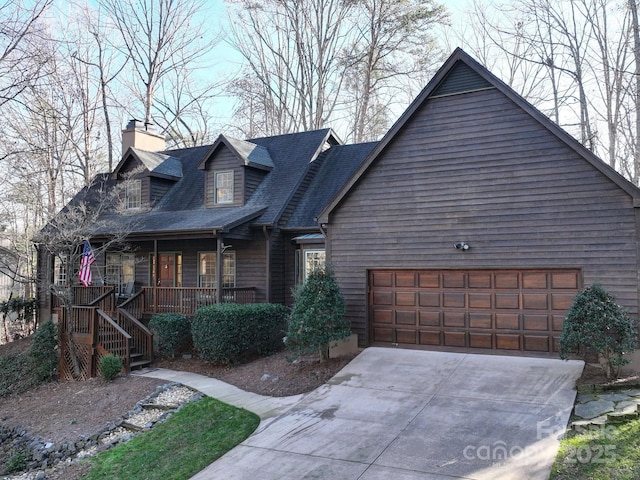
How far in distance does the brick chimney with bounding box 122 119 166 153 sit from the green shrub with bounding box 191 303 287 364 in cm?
1093

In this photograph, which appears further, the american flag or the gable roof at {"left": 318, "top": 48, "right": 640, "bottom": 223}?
the american flag

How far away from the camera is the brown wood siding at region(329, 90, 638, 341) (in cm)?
938

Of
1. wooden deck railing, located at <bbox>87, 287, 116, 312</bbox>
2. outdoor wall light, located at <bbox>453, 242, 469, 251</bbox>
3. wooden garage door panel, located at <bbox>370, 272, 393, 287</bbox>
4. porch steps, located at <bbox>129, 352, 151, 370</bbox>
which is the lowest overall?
porch steps, located at <bbox>129, 352, 151, 370</bbox>

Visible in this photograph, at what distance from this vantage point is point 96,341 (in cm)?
1288

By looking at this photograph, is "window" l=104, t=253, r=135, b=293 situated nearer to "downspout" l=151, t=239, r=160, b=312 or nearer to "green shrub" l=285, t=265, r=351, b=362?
"downspout" l=151, t=239, r=160, b=312

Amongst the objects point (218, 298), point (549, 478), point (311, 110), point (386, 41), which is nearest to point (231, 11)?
point (311, 110)

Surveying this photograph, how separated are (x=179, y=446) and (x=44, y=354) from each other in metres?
7.60

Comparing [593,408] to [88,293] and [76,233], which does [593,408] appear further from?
[88,293]

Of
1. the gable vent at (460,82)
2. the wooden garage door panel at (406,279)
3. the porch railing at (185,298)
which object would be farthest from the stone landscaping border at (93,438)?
the gable vent at (460,82)

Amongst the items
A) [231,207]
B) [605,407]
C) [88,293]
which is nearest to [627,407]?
[605,407]

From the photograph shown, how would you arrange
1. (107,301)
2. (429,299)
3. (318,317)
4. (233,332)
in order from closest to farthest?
(318,317) → (429,299) → (233,332) → (107,301)

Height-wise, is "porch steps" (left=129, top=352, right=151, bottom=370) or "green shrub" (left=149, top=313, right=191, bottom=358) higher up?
"green shrub" (left=149, top=313, right=191, bottom=358)

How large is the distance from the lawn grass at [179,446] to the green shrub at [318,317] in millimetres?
2139

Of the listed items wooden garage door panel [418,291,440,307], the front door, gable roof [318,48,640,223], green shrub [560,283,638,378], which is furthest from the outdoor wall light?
the front door
